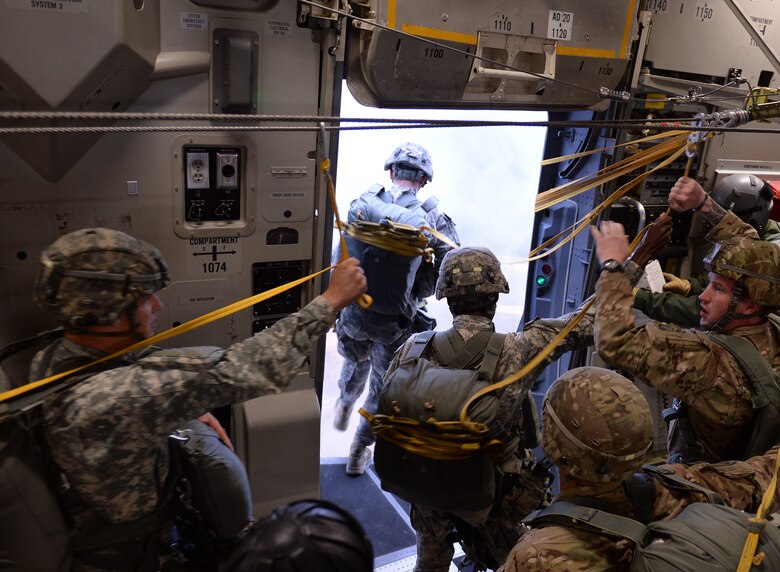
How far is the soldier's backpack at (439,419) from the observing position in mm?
2486

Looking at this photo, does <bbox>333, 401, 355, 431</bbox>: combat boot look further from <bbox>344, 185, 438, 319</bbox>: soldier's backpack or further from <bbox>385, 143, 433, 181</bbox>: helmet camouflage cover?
<bbox>385, 143, 433, 181</bbox>: helmet camouflage cover

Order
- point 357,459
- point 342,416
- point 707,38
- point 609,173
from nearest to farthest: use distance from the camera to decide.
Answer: point 609,173, point 707,38, point 357,459, point 342,416

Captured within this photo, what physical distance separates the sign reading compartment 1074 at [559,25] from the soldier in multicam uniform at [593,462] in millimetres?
2168

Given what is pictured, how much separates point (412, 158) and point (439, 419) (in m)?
2.74

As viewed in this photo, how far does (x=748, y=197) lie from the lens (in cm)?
424

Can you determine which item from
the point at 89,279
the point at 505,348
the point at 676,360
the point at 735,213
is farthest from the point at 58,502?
the point at 735,213

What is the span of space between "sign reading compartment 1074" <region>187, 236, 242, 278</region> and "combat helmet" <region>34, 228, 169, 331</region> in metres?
0.92

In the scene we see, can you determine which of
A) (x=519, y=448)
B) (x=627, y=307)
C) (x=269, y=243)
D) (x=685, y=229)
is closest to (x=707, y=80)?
(x=685, y=229)

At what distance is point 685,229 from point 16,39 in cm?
421

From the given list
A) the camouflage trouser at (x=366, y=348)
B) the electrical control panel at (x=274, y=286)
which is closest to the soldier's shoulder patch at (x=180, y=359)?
the electrical control panel at (x=274, y=286)

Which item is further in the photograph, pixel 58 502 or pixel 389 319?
pixel 389 319

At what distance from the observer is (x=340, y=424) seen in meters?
A: 5.15

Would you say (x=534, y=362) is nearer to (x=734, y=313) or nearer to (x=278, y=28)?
(x=734, y=313)

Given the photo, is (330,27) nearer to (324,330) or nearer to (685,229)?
(324,330)
